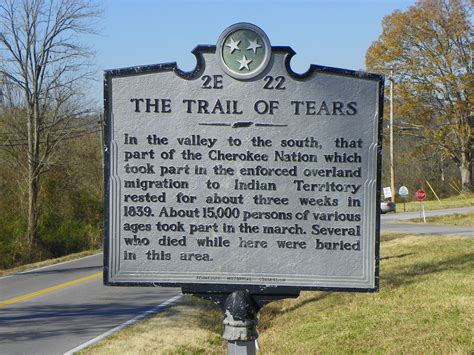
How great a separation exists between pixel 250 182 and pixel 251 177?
0.03 m

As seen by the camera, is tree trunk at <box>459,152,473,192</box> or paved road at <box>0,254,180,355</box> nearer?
paved road at <box>0,254,180,355</box>

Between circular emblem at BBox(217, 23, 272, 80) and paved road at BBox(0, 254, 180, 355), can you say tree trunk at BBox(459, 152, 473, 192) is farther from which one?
circular emblem at BBox(217, 23, 272, 80)

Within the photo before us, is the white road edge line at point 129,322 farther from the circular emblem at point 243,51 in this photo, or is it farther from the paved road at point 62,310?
the circular emblem at point 243,51

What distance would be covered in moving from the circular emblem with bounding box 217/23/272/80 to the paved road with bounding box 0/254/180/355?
19.4ft

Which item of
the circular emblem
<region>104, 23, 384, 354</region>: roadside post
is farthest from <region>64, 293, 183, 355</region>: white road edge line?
the circular emblem

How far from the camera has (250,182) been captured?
13.9 ft

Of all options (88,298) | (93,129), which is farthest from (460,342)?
(93,129)

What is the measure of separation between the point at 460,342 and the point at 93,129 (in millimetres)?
30234

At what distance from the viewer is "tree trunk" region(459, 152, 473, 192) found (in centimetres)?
4681

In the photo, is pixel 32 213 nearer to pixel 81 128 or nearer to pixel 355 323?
pixel 81 128

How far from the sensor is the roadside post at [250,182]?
4.22m

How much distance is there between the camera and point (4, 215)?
1231 inches

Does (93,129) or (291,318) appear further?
(93,129)

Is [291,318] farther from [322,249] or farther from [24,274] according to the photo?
[24,274]
